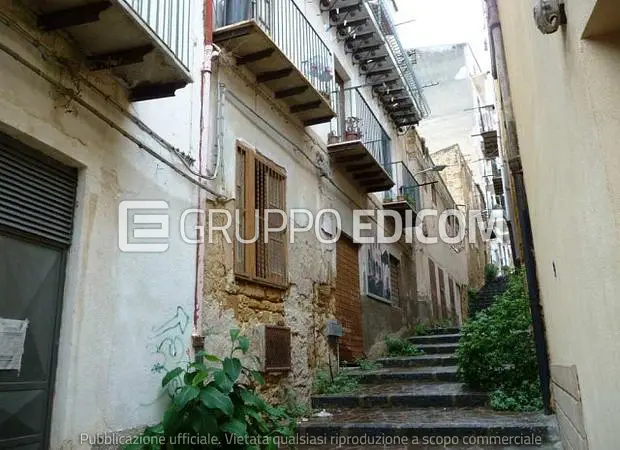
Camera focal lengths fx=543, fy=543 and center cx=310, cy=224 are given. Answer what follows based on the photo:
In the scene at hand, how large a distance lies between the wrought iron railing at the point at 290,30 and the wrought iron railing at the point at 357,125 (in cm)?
109

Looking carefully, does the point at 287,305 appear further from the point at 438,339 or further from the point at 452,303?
the point at 452,303

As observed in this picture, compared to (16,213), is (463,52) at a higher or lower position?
higher

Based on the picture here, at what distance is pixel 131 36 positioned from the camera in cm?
Answer: 378

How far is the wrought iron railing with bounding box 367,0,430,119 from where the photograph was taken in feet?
35.9

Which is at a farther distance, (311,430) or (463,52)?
(463,52)

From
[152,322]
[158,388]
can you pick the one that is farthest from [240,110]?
[158,388]

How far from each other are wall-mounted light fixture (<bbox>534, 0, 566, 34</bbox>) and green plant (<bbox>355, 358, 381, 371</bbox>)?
6.82 metres

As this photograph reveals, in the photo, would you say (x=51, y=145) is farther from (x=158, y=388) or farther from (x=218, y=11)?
(x=218, y=11)

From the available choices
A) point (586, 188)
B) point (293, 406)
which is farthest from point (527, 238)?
point (586, 188)

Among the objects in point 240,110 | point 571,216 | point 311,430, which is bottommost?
point 311,430

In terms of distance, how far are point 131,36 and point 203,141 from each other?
5.35 ft

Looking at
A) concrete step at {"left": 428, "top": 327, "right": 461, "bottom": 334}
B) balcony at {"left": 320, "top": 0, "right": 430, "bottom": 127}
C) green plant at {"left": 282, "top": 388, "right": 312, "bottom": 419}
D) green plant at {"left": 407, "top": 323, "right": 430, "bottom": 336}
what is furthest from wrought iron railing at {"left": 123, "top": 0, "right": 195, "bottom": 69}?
concrete step at {"left": 428, "top": 327, "right": 461, "bottom": 334}

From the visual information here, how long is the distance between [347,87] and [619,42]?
900 cm

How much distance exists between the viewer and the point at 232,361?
4.32 meters
